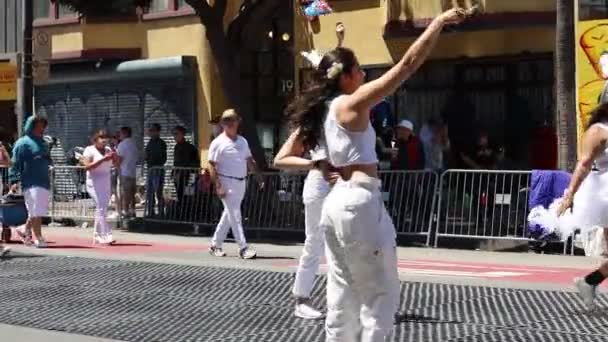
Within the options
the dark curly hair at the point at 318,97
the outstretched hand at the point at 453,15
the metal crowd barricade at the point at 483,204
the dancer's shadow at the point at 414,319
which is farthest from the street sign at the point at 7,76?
the outstretched hand at the point at 453,15

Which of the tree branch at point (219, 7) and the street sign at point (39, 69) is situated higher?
the tree branch at point (219, 7)

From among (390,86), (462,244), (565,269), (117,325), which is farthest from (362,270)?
(462,244)

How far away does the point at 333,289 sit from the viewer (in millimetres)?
6555

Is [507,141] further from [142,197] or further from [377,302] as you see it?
[377,302]

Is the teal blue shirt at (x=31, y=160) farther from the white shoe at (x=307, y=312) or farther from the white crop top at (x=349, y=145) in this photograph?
the white crop top at (x=349, y=145)

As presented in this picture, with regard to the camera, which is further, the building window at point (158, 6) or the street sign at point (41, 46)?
the building window at point (158, 6)

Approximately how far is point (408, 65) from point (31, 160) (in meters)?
11.0

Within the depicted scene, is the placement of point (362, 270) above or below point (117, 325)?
above

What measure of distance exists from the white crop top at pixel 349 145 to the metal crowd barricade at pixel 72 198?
1495cm

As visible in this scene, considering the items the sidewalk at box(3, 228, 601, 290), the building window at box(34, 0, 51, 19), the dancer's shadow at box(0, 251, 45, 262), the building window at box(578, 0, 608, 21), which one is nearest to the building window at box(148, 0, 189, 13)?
the building window at box(34, 0, 51, 19)

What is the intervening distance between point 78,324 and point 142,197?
1186 centimetres

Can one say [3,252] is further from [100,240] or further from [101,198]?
[100,240]

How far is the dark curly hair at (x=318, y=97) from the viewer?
22.2ft

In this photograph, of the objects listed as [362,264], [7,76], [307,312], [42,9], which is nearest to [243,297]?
[307,312]
